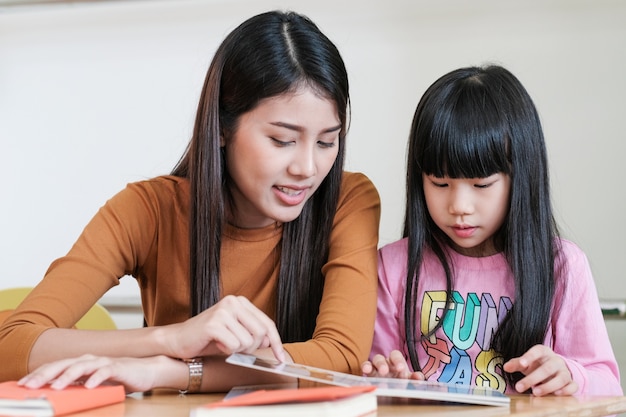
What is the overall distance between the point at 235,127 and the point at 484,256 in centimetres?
46

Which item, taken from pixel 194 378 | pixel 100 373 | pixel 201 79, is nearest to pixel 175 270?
pixel 194 378

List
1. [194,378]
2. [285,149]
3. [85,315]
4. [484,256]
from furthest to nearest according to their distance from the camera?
[85,315], [484,256], [285,149], [194,378]

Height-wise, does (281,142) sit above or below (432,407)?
above

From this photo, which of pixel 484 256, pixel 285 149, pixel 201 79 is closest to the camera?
pixel 285 149

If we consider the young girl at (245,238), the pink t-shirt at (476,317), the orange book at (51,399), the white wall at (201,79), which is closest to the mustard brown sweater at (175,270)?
the young girl at (245,238)

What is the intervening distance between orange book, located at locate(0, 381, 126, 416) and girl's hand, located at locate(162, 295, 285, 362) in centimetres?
14

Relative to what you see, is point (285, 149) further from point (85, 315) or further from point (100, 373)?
point (85, 315)


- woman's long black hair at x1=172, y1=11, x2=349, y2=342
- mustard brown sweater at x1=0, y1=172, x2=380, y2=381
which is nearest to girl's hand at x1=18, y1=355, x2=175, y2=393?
mustard brown sweater at x1=0, y1=172, x2=380, y2=381

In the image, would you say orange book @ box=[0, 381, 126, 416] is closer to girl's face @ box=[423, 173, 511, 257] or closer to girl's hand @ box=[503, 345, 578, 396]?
girl's hand @ box=[503, 345, 578, 396]

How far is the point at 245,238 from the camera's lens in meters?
1.53

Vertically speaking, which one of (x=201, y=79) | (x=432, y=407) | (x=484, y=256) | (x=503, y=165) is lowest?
(x=432, y=407)

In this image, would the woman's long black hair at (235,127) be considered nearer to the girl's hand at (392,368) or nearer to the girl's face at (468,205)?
the girl's face at (468,205)

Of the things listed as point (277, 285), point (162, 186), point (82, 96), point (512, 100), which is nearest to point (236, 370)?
point (277, 285)

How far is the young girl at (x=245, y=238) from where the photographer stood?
3.87 feet
